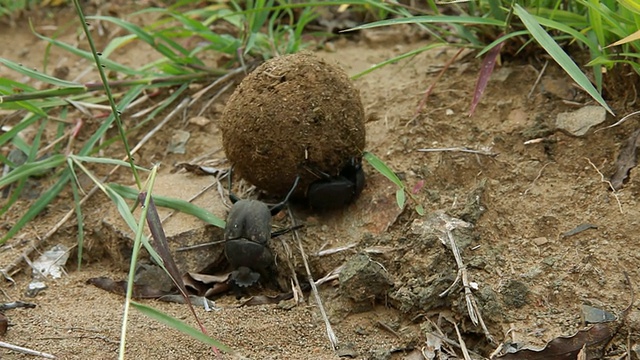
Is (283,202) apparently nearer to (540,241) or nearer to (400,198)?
(400,198)

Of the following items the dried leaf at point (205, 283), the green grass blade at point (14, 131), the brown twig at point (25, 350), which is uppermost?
the green grass blade at point (14, 131)

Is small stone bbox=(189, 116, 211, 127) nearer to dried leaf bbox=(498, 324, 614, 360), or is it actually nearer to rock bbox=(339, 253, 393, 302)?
rock bbox=(339, 253, 393, 302)

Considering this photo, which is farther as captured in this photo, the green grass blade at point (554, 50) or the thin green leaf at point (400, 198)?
the thin green leaf at point (400, 198)

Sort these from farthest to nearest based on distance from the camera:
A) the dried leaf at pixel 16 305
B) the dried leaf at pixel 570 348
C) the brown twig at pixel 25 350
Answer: the dried leaf at pixel 16 305 → the brown twig at pixel 25 350 → the dried leaf at pixel 570 348

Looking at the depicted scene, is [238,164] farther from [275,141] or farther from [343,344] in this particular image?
[343,344]

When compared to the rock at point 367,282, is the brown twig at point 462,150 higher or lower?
higher

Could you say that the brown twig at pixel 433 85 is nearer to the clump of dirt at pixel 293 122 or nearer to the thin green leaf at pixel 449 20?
the thin green leaf at pixel 449 20

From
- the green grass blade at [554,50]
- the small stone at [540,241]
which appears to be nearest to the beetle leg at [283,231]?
the small stone at [540,241]

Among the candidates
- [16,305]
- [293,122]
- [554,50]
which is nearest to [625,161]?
[554,50]
